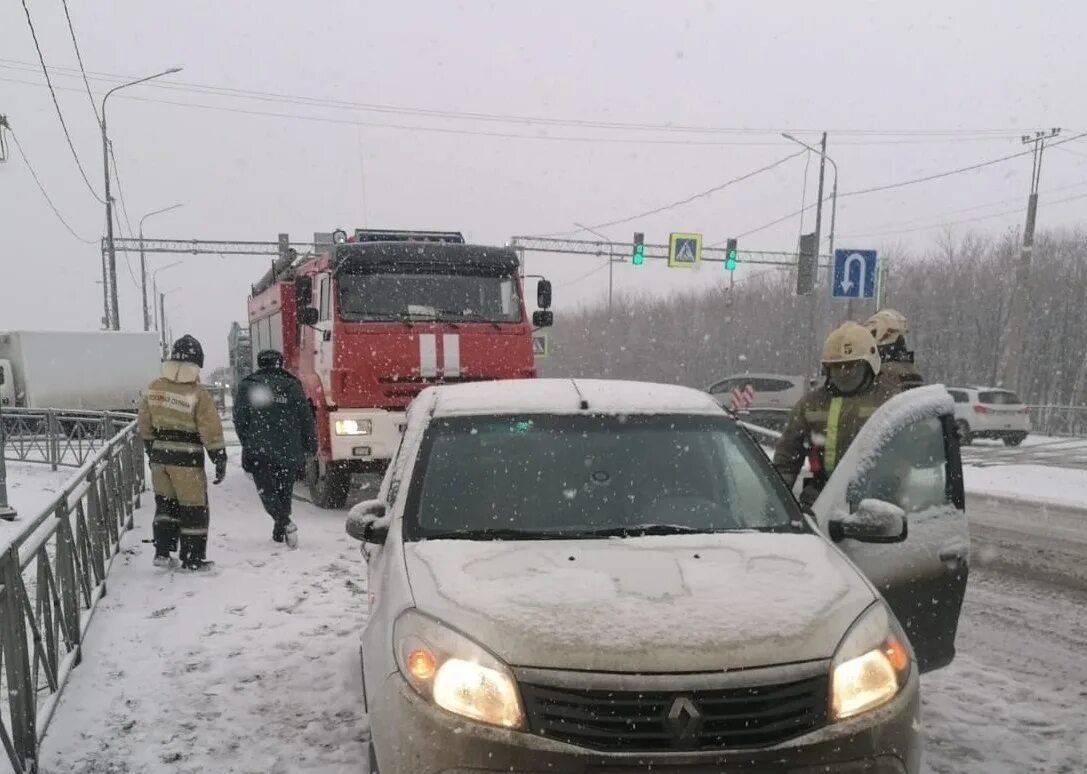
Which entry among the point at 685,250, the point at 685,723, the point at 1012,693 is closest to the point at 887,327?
the point at 1012,693

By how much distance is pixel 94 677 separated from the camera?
15.3ft

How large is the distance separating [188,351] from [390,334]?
2.90m

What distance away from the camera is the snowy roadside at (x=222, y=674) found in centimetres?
379

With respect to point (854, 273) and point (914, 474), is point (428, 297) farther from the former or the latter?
point (854, 273)

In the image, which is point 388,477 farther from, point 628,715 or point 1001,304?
point 1001,304

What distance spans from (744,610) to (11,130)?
16.8 metres

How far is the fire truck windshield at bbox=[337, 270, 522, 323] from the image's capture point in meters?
9.66

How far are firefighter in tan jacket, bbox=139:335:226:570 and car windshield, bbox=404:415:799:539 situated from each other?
3.79 meters

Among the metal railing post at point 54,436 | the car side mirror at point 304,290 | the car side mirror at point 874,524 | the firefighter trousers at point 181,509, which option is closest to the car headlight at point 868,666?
the car side mirror at point 874,524

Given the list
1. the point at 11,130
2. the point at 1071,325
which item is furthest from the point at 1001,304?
the point at 11,130

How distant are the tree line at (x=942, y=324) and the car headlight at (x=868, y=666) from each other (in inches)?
1324

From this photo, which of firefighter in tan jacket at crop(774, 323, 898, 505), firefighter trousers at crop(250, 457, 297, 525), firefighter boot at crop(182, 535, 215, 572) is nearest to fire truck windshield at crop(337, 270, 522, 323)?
firefighter trousers at crop(250, 457, 297, 525)

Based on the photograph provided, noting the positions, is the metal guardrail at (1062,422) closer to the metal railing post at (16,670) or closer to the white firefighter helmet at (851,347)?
the white firefighter helmet at (851,347)

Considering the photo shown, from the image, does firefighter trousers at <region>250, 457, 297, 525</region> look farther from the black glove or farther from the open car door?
the open car door
